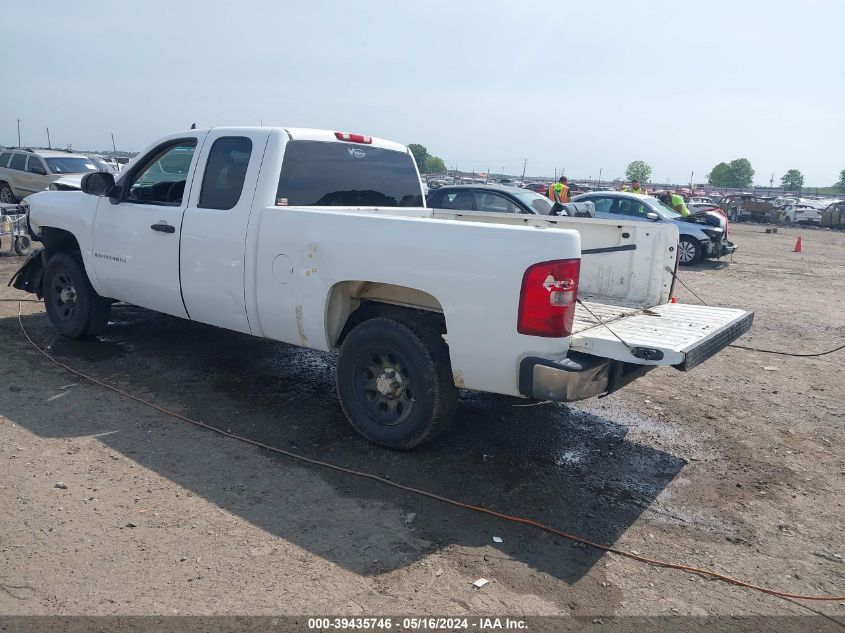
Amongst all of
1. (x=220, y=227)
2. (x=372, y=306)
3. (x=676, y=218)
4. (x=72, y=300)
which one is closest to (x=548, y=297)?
(x=372, y=306)

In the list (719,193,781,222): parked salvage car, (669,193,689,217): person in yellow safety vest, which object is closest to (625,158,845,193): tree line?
(719,193,781,222): parked salvage car

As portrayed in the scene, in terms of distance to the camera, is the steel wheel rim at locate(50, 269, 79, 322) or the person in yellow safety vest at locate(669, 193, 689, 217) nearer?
the steel wheel rim at locate(50, 269, 79, 322)

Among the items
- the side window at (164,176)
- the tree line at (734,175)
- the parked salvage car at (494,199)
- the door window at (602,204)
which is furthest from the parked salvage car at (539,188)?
the tree line at (734,175)

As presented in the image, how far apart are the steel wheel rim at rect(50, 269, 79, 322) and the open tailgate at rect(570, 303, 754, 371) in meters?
5.00

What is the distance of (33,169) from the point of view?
59.7 feet

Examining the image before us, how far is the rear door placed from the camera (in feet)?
16.9

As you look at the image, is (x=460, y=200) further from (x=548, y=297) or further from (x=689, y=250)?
(x=548, y=297)

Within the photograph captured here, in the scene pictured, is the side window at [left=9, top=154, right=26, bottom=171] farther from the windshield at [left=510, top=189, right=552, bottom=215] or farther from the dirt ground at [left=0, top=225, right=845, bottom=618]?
the dirt ground at [left=0, top=225, right=845, bottom=618]

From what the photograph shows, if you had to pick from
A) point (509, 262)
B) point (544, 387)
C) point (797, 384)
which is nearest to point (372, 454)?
point (544, 387)

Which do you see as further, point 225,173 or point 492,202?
point 492,202

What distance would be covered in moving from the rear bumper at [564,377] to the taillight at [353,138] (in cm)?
271

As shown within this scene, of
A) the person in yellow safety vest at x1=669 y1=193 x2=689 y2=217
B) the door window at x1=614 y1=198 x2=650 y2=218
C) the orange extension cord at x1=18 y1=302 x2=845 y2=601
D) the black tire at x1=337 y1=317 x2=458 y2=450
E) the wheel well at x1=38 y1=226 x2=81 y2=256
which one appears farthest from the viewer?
the person in yellow safety vest at x1=669 y1=193 x2=689 y2=217

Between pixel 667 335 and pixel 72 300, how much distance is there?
18.7 ft

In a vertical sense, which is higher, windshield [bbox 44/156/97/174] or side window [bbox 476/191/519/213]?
windshield [bbox 44/156/97/174]
